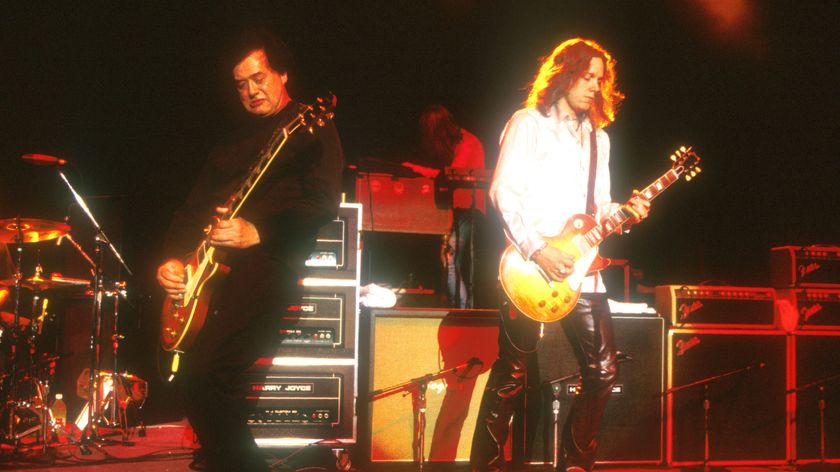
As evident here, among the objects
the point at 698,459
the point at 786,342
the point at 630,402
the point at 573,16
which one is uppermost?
the point at 573,16

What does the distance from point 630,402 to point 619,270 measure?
8.72ft

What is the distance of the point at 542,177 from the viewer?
3.32m

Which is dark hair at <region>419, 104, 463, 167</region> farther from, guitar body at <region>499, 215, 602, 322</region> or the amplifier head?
guitar body at <region>499, 215, 602, 322</region>

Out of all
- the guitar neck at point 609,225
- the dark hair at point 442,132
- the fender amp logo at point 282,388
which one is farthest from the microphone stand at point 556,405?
the dark hair at point 442,132

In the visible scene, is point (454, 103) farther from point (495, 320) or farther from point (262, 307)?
point (262, 307)

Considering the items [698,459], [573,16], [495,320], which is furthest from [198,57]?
[698,459]

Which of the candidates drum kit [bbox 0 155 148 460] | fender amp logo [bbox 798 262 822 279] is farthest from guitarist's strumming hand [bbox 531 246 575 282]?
drum kit [bbox 0 155 148 460]

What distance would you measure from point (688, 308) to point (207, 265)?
115 inches

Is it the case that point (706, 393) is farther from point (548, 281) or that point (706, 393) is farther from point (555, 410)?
point (548, 281)

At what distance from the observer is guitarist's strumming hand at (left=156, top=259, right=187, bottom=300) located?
8.66 ft

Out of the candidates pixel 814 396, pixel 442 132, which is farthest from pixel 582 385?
pixel 442 132

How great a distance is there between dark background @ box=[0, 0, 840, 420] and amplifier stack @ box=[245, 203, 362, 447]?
2.98 m

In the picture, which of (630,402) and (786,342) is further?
(786,342)

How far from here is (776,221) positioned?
235 inches
